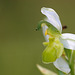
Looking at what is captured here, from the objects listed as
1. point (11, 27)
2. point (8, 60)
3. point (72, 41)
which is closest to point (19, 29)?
point (11, 27)

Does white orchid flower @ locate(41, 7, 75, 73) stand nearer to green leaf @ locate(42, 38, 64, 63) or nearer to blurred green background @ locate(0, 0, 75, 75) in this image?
green leaf @ locate(42, 38, 64, 63)

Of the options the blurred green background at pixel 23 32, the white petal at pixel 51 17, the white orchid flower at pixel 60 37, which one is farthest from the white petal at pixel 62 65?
the blurred green background at pixel 23 32

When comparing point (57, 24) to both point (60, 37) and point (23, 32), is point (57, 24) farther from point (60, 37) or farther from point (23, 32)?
point (23, 32)

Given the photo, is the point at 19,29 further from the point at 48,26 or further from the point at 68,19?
the point at 48,26

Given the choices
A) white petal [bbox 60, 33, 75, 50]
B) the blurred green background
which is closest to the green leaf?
white petal [bbox 60, 33, 75, 50]

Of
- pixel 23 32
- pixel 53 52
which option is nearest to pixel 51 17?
pixel 53 52

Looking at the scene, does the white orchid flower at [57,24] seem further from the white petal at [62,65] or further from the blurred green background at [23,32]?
the blurred green background at [23,32]
